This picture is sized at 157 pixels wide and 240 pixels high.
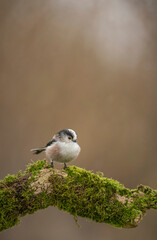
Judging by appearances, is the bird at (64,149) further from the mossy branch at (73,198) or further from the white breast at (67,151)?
the mossy branch at (73,198)

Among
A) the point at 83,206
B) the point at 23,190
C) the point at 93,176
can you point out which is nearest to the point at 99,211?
the point at 83,206

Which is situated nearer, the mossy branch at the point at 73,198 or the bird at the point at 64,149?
the mossy branch at the point at 73,198

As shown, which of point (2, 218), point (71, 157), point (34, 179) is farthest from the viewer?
point (71, 157)

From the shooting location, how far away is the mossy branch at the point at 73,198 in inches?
66.7

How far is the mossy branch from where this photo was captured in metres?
1.69

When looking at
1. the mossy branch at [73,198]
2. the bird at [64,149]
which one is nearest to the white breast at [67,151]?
the bird at [64,149]

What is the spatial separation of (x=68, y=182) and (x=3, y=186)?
1.37 ft

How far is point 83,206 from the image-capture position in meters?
A: 1.74

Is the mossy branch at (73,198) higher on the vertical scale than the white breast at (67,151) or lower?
lower

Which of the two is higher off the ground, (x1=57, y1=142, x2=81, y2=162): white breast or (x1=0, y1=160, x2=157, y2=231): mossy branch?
(x1=57, y1=142, x2=81, y2=162): white breast

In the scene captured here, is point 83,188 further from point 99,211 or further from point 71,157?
point 71,157

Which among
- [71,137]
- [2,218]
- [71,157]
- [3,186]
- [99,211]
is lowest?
[2,218]

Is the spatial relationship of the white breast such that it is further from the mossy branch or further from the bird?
the mossy branch

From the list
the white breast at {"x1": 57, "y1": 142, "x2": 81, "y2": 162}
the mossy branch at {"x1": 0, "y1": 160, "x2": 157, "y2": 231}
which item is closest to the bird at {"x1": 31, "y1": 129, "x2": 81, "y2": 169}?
the white breast at {"x1": 57, "y1": 142, "x2": 81, "y2": 162}
